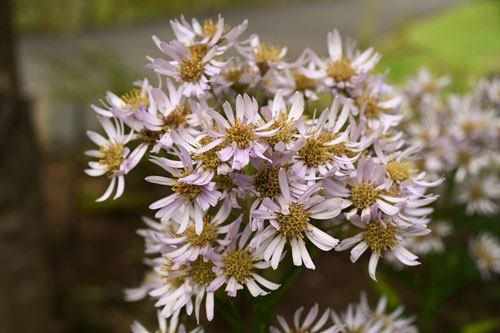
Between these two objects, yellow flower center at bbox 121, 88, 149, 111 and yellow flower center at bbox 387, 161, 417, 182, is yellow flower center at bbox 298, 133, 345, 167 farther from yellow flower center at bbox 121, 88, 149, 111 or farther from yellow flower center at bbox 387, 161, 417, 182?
yellow flower center at bbox 121, 88, 149, 111

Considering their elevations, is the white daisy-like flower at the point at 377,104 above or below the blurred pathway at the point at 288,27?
below

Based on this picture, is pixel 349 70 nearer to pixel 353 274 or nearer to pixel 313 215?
pixel 313 215

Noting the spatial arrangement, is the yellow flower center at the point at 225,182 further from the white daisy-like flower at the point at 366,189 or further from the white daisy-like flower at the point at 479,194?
the white daisy-like flower at the point at 479,194

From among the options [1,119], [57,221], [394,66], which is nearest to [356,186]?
[1,119]

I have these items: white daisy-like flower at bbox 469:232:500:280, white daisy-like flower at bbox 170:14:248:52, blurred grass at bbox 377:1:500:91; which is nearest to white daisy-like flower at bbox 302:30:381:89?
white daisy-like flower at bbox 170:14:248:52

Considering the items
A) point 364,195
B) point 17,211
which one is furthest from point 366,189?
point 17,211

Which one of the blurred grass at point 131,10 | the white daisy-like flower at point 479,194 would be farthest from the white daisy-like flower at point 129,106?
the blurred grass at point 131,10
